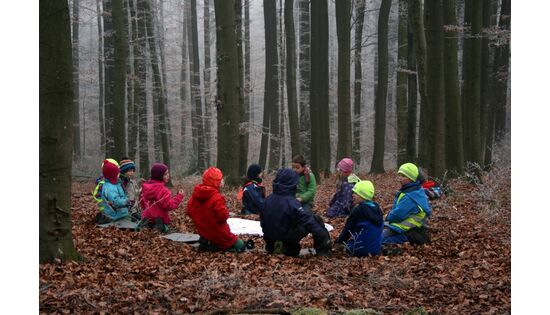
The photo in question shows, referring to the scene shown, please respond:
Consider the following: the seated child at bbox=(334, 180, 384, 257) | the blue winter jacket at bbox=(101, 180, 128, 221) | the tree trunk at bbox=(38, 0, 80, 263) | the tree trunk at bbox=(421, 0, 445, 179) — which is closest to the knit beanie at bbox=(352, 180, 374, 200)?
the seated child at bbox=(334, 180, 384, 257)

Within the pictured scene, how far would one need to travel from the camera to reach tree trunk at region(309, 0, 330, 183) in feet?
55.3

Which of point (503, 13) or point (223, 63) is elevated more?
point (503, 13)

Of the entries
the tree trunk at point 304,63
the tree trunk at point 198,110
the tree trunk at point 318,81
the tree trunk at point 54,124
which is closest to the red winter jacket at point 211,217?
the tree trunk at point 54,124

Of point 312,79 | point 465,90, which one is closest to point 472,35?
point 465,90

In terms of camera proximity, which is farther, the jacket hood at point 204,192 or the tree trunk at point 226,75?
the tree trunk at point 226,75

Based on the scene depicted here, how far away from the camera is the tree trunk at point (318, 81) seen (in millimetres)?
16859

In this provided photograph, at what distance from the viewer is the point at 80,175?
20.8 m

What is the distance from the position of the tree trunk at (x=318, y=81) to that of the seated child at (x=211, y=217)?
29.2ft

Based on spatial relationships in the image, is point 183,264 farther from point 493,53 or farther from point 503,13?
point 493,53

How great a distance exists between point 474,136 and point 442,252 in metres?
8.59

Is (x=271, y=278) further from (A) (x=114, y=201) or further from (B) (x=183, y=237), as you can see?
(A) (x=114, y=201)

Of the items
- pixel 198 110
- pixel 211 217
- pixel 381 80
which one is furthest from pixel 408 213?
pixel 198 110

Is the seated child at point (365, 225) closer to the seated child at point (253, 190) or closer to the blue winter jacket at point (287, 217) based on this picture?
the blue winter jacket at point (287, 217)

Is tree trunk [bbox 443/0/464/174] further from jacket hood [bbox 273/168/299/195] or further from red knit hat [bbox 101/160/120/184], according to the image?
red knit hat [bbox 101/160/120/184]
